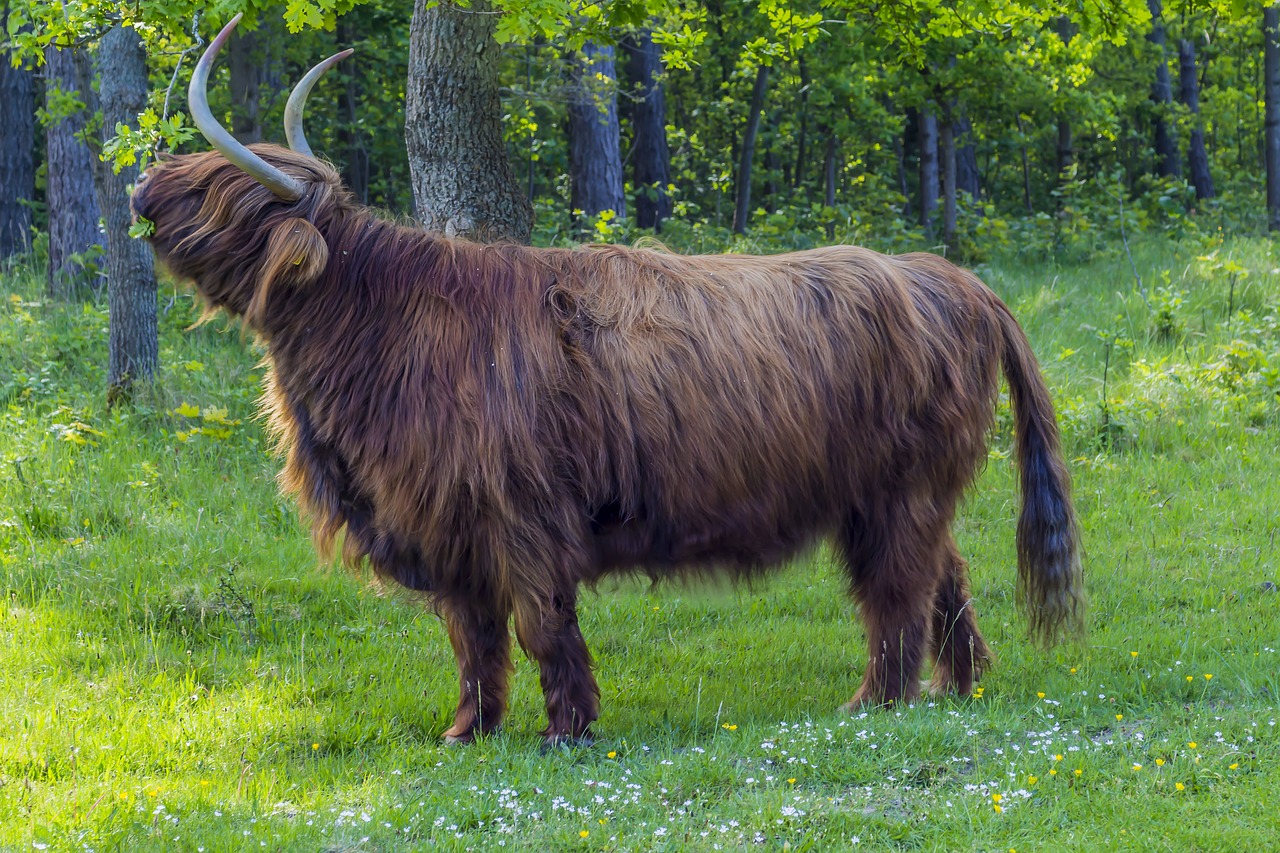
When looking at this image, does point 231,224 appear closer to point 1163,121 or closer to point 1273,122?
point 1273,122

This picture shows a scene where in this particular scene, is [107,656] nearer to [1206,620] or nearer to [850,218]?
[1206,620]

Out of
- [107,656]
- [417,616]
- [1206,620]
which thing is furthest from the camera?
[417,616]

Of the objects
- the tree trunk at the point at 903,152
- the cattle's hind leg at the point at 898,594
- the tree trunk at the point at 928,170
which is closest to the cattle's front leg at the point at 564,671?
the cattle's hind leg at the point at 898,594

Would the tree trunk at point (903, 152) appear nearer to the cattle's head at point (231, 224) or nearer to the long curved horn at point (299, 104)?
the long curved horn at point (299, 104)

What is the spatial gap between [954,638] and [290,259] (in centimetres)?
293

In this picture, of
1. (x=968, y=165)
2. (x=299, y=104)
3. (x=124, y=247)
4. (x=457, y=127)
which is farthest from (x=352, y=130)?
(x=299, y=104)

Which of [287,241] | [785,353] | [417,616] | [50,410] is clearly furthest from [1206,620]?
[50,410]

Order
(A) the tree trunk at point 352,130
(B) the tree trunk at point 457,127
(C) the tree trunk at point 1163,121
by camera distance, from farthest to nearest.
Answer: (C) the tree trunk at point 1163,121, (A) the tree trunk at point 352,130, (B) the tree trunk at point 457,127

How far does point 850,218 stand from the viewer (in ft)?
46.1

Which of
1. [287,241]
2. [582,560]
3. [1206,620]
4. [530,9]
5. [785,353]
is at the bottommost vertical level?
[1206,620]

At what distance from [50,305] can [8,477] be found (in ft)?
13.4

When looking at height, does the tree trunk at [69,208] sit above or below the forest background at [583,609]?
above

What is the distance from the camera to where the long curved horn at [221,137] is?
12.8ft

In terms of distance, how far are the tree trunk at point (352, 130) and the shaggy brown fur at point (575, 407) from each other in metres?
10.5
